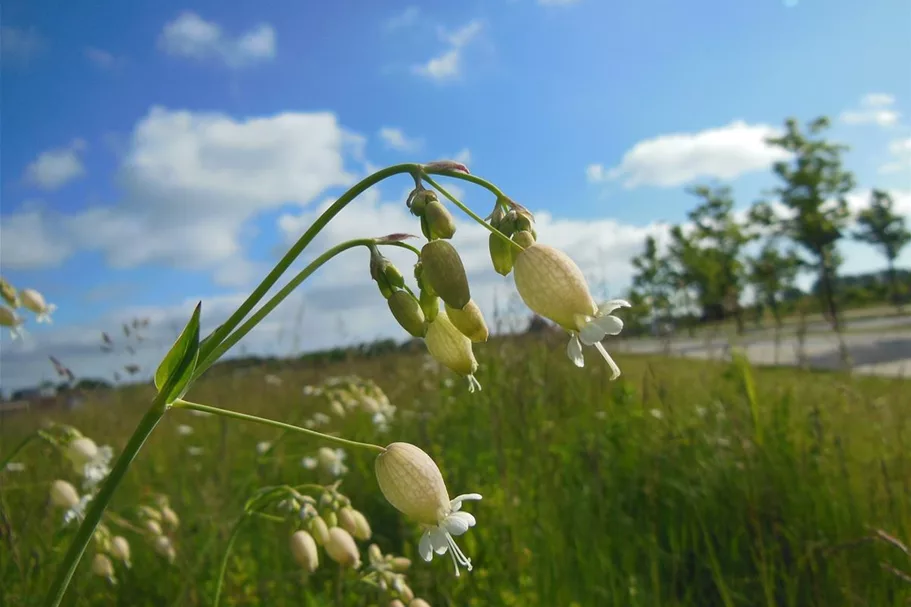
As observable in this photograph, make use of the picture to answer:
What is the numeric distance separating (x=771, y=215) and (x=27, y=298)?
25550mm

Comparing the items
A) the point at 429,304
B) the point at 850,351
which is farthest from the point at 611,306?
the point at 850,351

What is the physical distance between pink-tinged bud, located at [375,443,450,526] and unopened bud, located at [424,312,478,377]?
0.15 metres

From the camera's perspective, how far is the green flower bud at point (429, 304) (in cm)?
103

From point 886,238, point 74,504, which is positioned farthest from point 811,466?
point 886,238

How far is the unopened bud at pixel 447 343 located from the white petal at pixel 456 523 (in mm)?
223

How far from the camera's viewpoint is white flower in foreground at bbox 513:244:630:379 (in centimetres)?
97

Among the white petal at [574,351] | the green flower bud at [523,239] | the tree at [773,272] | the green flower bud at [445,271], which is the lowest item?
the white petal at [574,351]

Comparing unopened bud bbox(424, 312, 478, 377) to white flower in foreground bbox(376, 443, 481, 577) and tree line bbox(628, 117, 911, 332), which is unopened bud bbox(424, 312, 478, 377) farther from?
tree line bbox(628, 117, 911, 332)

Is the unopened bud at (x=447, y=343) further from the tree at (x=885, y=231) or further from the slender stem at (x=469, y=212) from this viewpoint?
the tree at (x=885, y=231)

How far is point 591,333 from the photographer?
98 centimetres

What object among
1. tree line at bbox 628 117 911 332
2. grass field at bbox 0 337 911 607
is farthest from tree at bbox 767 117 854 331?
grass field at bbox 0 337 911 607

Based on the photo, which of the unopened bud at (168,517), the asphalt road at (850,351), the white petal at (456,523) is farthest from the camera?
the asphalt road at (850,351)

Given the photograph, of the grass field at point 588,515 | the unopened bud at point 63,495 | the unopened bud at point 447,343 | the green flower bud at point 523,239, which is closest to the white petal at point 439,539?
the unopened bud at point 447,343

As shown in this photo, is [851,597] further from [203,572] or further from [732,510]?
[203,572]
